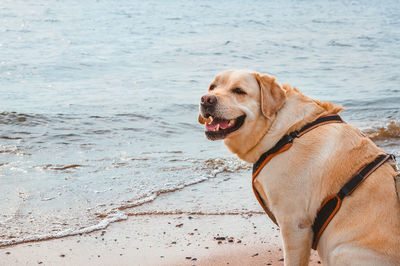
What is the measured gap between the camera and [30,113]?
37.9 ft

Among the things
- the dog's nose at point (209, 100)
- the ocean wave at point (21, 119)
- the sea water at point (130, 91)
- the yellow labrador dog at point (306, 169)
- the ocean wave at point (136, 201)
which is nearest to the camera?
the yellow labrador dog at point (306, 169)

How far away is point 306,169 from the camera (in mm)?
3418

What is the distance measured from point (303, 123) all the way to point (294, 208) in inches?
24.1

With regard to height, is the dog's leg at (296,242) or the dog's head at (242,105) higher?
the dog's head at (242,105)

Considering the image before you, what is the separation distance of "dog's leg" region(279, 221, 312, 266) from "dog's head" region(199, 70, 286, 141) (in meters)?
0.72

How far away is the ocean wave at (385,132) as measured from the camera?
988 cm

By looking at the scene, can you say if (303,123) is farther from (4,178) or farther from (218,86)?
(4,178)

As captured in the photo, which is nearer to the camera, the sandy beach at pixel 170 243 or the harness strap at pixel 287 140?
the harness strap at pixel 287 140

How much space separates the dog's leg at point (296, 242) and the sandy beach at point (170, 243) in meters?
1.03

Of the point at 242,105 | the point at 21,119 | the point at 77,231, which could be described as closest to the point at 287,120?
the point at 242,105

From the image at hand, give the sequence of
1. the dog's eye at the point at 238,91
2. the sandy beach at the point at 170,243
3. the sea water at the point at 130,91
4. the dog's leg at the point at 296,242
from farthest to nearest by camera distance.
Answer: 1. the sea water at the point at 130,91
2. the sandy beach at the point at 170,243
3. the dog's eye at the point at 238,91
4. the dog's leg at the point at 296,242

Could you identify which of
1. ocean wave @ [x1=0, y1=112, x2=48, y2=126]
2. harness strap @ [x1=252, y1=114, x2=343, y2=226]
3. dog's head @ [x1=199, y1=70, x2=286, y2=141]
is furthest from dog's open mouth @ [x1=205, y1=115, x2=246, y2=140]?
ocean wave @ [x1=0, y1=112, x2=48, y2=126]

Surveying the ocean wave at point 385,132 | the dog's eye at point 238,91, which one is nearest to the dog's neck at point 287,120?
the dog's eye at point 238,91

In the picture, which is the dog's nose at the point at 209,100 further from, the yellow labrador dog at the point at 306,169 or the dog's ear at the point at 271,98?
the dog's ear at the point at 271,98
